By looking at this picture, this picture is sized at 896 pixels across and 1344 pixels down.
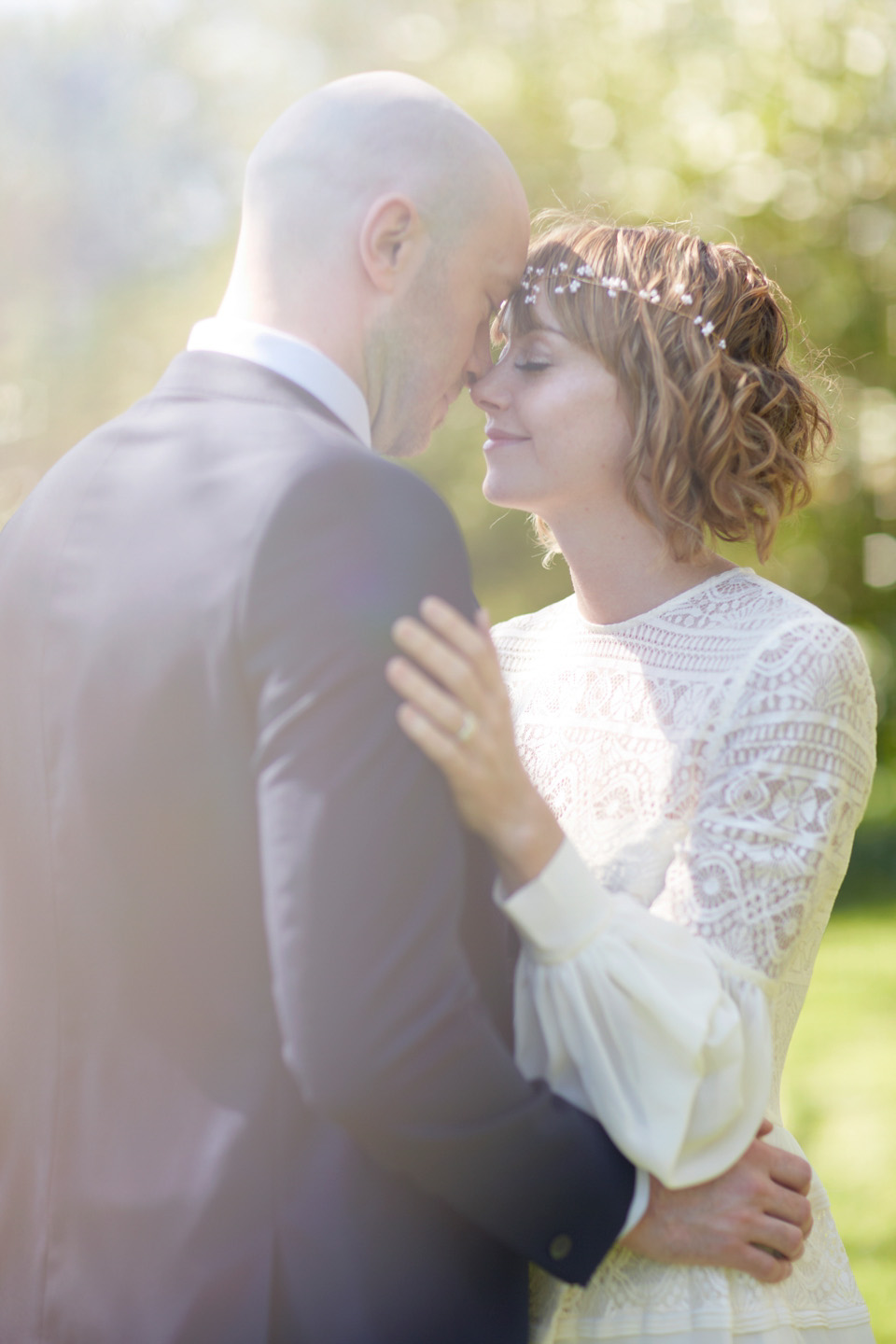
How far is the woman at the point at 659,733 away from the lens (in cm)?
177

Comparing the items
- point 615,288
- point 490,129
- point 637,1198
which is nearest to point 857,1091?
point 615,288

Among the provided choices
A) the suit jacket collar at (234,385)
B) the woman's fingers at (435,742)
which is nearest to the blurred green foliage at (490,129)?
the suit jacket collar at (234,385)

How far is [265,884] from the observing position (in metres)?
1.46

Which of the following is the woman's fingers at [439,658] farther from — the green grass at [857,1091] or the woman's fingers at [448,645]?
the green grass at [857,1091]

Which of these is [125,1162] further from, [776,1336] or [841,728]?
[841,728]

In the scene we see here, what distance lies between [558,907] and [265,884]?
0.49 metres

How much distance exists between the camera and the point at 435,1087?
1494 mm

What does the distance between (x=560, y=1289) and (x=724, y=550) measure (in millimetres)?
9535

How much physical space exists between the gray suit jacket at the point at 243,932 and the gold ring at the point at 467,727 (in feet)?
0.27

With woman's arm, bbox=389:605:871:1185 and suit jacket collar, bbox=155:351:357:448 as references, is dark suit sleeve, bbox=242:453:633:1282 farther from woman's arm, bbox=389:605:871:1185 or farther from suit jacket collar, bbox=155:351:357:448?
suit jacket collar, bbox=155:351:357:448

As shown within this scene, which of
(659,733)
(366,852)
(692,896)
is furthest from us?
(659,733)

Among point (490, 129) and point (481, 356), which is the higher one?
point (481, 356)

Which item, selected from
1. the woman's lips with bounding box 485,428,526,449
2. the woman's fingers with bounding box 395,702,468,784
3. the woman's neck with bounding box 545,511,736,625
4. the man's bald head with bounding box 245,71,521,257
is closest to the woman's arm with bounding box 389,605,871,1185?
the woman's fingers with bounding box 395,702,468,784

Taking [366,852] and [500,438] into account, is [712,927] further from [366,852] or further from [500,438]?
[500,438]
